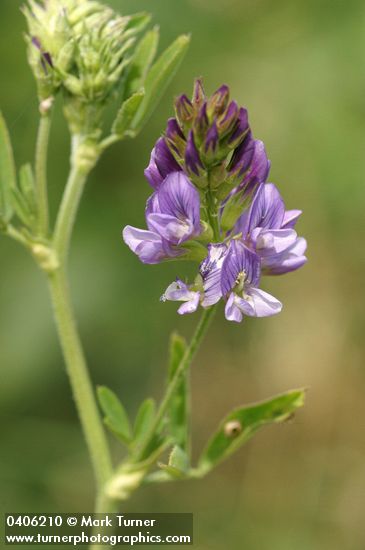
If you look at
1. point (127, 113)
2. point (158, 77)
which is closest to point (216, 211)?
point (127, 113)

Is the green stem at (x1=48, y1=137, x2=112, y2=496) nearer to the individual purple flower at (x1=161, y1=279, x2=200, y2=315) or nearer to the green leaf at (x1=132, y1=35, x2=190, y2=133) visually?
the green leaf at (x1=132, y1=35, x2=190, y2=133)

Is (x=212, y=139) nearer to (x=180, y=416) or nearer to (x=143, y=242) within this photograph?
(x=143, y=242)

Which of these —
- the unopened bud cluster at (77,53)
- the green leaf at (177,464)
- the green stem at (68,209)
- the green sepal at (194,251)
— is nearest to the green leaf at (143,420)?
the green leaf at (177,464)

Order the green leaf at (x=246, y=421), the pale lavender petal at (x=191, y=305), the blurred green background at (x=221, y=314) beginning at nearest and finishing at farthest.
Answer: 1. the pale lavender petal at (x=191, y=305)
2. the green leaf at (x=246, y=421)
3. the blurred green background at (x=221, y=314)

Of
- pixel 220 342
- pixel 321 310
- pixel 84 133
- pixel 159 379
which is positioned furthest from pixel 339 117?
pixel 84 133

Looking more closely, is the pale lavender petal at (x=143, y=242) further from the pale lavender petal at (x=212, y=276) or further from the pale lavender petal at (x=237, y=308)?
the pale lavender petal at (x=237, y=308)
